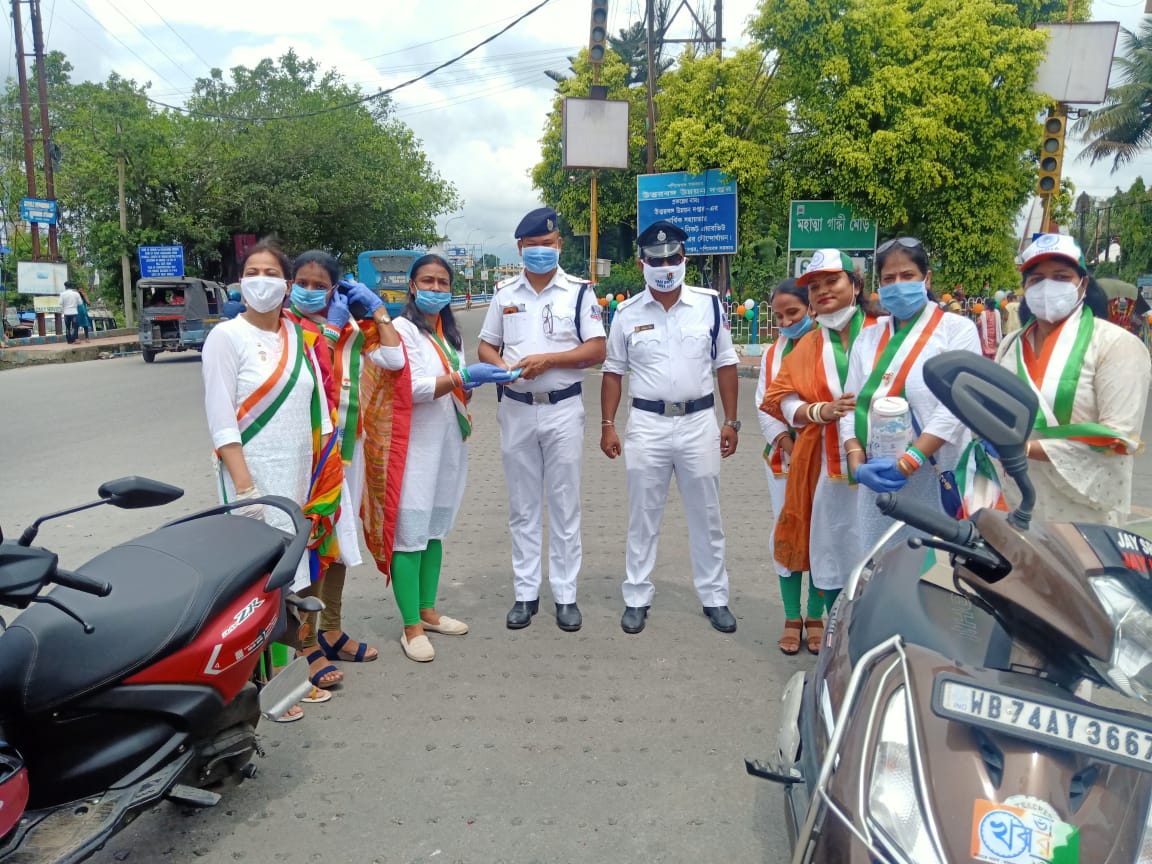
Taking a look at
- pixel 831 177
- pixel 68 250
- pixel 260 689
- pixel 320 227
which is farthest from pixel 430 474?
pixel 68 250

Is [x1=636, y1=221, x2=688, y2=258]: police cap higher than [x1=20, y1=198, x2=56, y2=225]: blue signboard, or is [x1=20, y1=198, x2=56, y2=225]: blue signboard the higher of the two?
[x1=20, y1=198, x2=56, y2=225]: blue signboard

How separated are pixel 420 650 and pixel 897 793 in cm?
295

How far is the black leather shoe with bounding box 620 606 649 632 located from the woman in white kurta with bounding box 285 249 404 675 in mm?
1211

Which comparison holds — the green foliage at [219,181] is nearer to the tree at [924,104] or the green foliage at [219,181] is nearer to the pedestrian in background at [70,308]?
the pedestrian in background at [70,308]

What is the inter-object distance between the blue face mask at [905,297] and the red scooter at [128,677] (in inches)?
95.9

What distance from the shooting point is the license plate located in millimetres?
1400

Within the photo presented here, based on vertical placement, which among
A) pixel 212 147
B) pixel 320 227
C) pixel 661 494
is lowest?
pixel 661 494

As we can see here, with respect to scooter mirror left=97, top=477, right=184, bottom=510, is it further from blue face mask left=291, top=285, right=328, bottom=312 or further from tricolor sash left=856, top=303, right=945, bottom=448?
tricolor sash left=856, top=303, right=945, bottom=448

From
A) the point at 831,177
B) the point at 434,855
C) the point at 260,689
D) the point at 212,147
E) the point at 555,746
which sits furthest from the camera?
the point at 212,147

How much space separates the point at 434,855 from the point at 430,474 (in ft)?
6.21

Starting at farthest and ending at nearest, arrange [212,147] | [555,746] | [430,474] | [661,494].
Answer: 1. [212,147]
2. [661,494]
3. [430,474]
4. [555,746]

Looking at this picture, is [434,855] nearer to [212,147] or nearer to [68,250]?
[212,147]

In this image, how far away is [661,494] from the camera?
466 cm

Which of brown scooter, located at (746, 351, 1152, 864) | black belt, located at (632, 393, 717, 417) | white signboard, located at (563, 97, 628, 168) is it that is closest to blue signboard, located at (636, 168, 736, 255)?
white signboard, located at (563, 97, 628, 168)
